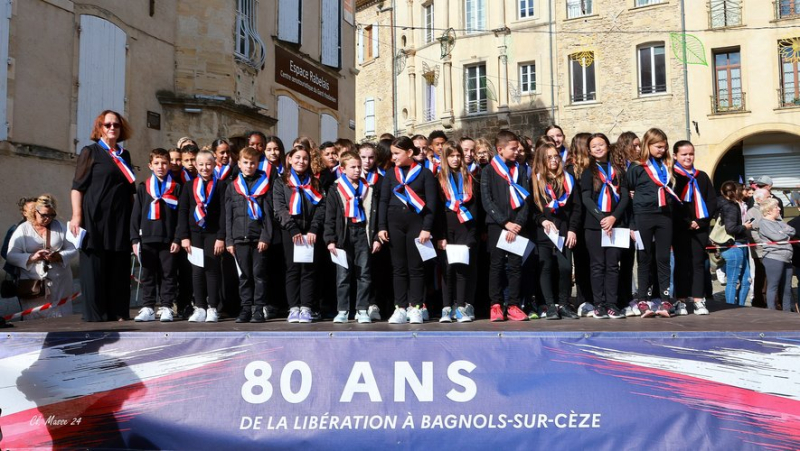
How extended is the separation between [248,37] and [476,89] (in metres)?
13.3

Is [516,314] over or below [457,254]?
below

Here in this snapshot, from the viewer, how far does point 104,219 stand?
19.3 ft

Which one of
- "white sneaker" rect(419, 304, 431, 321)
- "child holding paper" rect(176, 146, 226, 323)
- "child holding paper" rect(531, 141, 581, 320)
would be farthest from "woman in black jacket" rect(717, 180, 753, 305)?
"child holding paper" rect(176, 146, 226, 323)

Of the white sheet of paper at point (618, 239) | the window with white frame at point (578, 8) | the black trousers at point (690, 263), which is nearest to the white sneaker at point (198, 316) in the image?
the white sheet of paper at point (618, 239)

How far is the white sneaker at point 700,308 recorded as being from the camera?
603 cm

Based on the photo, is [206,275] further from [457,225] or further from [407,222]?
[457,225]

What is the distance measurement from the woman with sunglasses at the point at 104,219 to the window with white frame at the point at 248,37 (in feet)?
28.0

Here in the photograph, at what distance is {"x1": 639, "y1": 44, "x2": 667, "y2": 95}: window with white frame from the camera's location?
76.4ft

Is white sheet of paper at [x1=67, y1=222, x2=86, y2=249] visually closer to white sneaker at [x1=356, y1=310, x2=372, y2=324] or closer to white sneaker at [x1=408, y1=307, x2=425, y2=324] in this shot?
white sneaker at [x1=356, y1=310, x2=372, y2=324]

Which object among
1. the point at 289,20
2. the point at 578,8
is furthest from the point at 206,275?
the point at 578,8

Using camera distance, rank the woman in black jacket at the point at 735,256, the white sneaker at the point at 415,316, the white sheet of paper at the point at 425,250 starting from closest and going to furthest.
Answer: the white sneaker at the point at 415,316 → the white sheet of paper at the point at 425,250 → the woman in black jacket at the point at 735,256

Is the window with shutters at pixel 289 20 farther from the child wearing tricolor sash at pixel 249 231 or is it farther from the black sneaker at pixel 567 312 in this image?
the black sneaker at pixel 567 312

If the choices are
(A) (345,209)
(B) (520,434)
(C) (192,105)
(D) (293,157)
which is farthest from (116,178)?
(C) (192,105)

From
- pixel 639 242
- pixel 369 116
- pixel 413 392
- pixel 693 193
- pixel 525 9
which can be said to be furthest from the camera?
pixel 369 116
